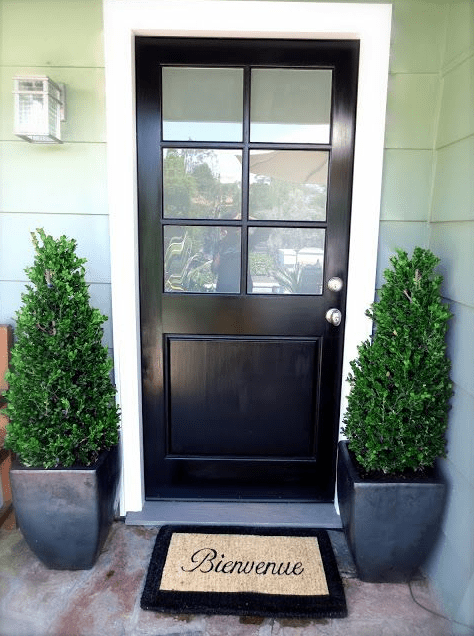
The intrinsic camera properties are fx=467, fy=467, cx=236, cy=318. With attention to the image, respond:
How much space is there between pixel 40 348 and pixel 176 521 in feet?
3.27

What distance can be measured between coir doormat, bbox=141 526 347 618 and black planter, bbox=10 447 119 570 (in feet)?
0.97

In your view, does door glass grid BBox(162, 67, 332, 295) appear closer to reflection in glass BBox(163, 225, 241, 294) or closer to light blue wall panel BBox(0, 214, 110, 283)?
reflection in glass BBox(163, 225, 241, 294)

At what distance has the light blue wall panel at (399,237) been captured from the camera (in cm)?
194

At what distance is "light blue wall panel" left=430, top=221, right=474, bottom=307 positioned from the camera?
5.30 feet

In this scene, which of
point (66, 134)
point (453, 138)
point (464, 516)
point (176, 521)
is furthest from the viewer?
point (176, 521)

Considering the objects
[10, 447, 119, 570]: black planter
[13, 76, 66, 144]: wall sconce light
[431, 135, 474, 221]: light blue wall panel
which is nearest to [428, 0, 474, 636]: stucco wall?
[431, 135, 474, 221]: light blue wall panel

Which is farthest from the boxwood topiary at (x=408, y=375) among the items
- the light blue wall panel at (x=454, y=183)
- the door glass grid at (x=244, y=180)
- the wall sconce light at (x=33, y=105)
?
the wall sconce light at (x=33, y=105)

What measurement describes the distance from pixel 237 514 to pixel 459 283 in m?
1.37

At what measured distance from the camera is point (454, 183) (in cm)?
173

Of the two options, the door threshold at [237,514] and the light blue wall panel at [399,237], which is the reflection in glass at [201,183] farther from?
the door threshold at [237,514]

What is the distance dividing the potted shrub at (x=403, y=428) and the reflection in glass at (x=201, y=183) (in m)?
0.74

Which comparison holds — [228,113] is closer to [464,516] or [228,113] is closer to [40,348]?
[40,348]

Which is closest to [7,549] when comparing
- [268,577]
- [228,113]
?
[268,577]

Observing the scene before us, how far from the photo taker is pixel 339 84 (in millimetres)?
1906
